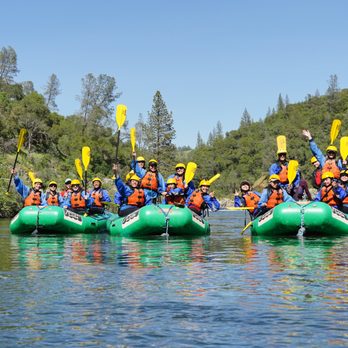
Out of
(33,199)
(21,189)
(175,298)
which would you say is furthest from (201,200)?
(175,298)

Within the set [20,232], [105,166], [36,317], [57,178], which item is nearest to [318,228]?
[20,232]

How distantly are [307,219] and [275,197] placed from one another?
186cm

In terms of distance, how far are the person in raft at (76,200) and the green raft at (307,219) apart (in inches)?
265

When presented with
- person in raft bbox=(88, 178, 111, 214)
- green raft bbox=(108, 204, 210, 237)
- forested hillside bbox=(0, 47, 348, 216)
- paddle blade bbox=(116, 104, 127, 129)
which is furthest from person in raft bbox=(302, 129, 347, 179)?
forested hillside bbox=(0, 47, 348, 216)

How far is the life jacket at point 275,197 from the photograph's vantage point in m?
18.6

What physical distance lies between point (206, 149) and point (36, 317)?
13510 centimetres

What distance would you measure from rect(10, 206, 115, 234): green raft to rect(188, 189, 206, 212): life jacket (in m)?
3.38

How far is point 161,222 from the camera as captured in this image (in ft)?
57.6

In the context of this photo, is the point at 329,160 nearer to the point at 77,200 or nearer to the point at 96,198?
the point at 96,198

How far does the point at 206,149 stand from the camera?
142000 millimetres

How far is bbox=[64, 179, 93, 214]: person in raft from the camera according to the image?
21859mm

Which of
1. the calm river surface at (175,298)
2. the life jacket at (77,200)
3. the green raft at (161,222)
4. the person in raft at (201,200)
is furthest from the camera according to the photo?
the life jacket at (77,200)

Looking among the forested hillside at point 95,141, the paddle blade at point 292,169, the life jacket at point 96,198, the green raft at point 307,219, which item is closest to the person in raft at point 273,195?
the paddle blade at point 292,169

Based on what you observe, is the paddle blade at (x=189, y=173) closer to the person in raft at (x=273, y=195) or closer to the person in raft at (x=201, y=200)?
the person in raft at (x=201, y=200)
